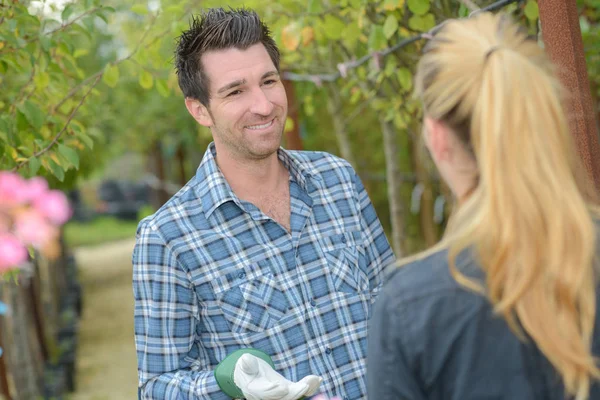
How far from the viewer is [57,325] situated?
9070mm

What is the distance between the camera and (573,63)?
194cm

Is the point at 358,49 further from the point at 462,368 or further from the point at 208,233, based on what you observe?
the point at 462,368

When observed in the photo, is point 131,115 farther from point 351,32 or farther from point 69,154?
point 69,154

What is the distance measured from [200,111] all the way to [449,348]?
1269 mm

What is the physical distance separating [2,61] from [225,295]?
3.95 ft

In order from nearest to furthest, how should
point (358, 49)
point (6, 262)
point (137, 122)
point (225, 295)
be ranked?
point (6, 262), point (225, 295), point (358, 49), point (137, 122)

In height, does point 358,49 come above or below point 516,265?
above

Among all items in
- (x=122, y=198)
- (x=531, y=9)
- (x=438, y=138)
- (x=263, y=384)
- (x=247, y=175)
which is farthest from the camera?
(x=122, y=198)

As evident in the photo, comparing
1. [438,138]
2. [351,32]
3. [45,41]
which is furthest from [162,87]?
[438,138]

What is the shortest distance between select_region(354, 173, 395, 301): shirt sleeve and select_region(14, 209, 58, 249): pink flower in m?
1.04

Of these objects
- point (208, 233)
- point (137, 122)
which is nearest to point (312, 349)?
point (208, 233)

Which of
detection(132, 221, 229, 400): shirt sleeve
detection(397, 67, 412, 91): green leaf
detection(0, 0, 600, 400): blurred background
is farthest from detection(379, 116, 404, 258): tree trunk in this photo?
detection(132, 221, 229, 400): shirt sleeve

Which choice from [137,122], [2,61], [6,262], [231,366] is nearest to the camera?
[6,262]

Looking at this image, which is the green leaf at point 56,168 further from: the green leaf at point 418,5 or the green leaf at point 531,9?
the green leaf at point 531,9
